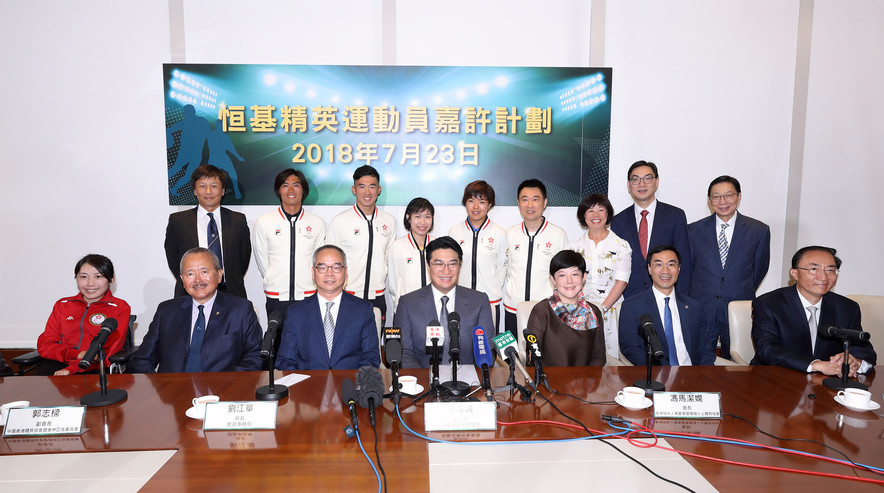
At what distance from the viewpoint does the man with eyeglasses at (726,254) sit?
3.77 meters

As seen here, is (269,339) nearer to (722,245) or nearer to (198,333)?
(198,333)

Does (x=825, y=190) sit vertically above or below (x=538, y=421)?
above

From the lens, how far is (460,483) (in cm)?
143

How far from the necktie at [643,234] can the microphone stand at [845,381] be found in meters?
1.81

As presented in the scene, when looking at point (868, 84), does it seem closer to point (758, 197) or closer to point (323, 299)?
point (758, 197)

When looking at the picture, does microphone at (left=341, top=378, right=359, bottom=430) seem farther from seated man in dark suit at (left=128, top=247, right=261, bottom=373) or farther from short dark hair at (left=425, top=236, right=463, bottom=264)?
short dark hair at (left=425, top=236, right=463, bottom=264)

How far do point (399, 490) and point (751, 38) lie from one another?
543 cm

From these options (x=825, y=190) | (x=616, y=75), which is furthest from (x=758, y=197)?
(x=616, y=75)

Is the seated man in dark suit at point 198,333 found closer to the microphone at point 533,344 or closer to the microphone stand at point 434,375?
the microphone stand at point 434,375

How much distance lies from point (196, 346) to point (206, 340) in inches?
3.8

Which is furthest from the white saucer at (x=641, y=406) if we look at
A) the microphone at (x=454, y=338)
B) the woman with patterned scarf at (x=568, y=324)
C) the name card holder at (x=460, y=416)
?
the woman with patterned scarf at (x=568, y=324)

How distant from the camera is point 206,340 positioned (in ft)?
8.80

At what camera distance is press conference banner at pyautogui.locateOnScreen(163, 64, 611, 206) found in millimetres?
4684

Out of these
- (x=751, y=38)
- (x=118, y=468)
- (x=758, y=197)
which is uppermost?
(x=751, y=38)
